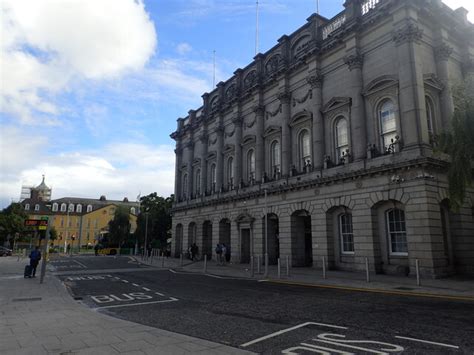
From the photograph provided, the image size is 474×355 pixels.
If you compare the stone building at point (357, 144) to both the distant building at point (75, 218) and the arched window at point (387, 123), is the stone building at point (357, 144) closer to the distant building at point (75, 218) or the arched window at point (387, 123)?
the arched window at point (387, 123)

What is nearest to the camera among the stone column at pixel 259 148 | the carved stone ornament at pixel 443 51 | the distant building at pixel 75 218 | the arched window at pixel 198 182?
the carved stone ornament at pixel 443 51

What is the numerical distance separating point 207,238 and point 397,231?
2506 centimetres

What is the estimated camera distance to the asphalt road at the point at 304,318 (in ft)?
22.3

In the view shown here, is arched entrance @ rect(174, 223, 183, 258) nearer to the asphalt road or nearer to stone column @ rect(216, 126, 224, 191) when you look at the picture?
stone column @ rect(216, 126, 224, 191)

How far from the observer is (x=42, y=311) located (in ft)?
34.0

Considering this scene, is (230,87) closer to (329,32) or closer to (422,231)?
(329,32)

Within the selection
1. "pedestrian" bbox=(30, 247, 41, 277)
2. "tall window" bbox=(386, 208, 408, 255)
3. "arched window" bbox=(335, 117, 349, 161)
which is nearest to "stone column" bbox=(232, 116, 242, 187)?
"arched window" bbox=(335, 117, 349, 161)

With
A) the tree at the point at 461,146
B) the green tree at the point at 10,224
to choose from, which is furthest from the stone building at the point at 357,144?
the green tree at the point at 10,224

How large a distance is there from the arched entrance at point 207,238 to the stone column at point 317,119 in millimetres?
18679

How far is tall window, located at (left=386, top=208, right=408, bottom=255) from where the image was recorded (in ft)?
69.1

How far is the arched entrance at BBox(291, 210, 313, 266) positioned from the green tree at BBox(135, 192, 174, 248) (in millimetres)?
42356

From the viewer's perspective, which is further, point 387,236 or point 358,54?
point 358,54

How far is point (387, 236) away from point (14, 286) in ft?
68.9

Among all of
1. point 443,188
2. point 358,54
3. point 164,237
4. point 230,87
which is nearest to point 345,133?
point 358,54
